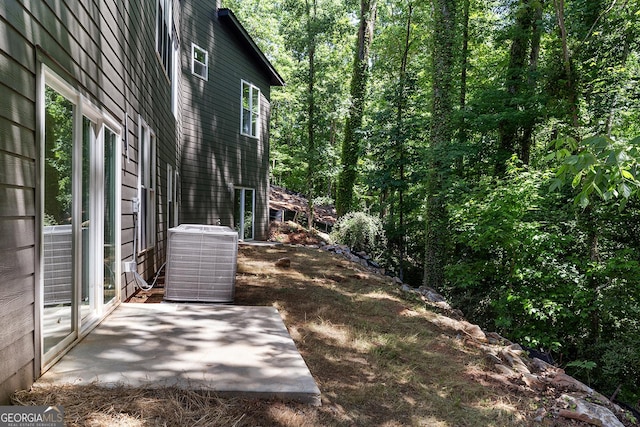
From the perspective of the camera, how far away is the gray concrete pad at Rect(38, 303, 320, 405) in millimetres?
2312

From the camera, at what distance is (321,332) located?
423 cm

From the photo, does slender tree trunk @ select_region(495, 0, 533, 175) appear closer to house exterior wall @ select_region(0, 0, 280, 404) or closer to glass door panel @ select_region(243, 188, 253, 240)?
glass door panel @ select_region(243, 188, 253, 240)

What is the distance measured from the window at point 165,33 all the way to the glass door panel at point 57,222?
15.4 feet

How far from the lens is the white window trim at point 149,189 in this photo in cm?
535

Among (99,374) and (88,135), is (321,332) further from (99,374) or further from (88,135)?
(88,135)

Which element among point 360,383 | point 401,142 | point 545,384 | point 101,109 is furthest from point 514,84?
point 101,109

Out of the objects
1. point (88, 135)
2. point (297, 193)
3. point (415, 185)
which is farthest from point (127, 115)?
point (297, 193)

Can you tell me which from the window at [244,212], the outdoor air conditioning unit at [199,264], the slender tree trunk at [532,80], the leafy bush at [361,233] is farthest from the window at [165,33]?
the slender tree trunk at [532,80]

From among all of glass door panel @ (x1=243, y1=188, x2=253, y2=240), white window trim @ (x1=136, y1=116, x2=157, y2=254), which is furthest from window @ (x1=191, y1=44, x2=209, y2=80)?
white window trim @ (x1=136, y1=116, x2=157, y2=254)

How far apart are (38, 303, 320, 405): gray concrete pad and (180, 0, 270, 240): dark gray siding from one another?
24.7 feet

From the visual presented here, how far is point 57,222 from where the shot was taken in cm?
255

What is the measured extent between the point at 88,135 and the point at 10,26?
1356 mm

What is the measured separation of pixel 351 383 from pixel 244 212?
422 inches

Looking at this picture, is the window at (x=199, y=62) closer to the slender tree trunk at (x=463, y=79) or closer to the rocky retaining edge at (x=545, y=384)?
the slender tree trunk at (x=463, y=79)
